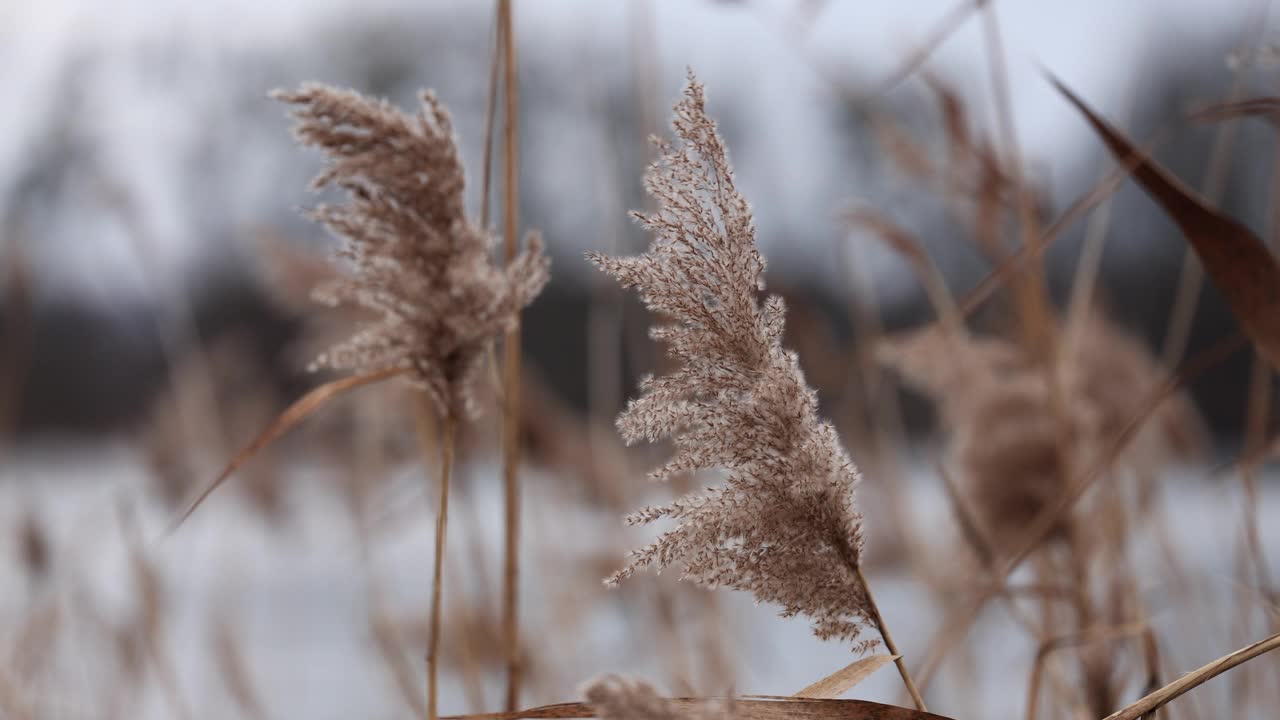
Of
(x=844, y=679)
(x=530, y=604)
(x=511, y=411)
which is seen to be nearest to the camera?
(x=844, y=679)

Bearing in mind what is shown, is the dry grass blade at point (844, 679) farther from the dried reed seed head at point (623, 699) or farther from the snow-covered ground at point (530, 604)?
the snow-covered ground at point (530, 604)

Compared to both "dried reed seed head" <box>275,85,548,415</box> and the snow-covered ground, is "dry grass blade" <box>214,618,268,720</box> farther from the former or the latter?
"dried reed seed head" <box>275,85,548,415</box>

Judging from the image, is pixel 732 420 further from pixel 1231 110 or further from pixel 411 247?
pixel 1231 110

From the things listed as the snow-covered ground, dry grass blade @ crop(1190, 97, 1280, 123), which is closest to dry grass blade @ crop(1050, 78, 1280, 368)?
dry grass blade @ crop(1190, 97, 1280, 123)

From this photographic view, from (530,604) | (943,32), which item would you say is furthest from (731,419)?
(530,604)

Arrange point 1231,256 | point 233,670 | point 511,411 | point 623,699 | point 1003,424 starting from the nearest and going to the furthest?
point 623,699, point 1231,256, point 511,411, point 1003,424, point 233,670

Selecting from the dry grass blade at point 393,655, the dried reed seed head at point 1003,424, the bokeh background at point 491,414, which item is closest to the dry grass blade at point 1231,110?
the bokeh background at point 491,414

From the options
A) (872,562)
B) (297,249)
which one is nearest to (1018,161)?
(297,249)
